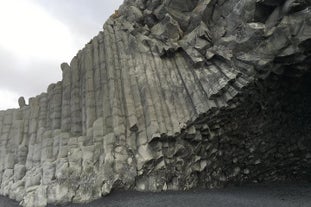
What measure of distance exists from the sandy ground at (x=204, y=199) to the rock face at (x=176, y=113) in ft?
1.15

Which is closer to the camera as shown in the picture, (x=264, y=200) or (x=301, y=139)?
(x=264, y=200)

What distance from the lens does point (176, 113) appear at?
12750 millimetres

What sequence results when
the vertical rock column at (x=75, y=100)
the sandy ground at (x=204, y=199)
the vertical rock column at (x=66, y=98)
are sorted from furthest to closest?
the vertical rock column at (x=66, y=98) → the vertical rock column at (x=75, y=100) → the sandy ground at (x=204, y=199)

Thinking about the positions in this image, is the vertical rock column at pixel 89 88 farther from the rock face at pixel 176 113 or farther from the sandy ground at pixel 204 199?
the sandy ground at pixel 204 199

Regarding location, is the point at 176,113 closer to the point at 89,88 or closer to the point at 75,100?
the point at 89,88

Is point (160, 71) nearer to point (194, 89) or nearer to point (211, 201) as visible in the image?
point (194, 89)

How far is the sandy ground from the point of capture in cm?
1028

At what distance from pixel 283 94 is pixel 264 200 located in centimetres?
414

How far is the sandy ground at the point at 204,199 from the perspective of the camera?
10.3 m

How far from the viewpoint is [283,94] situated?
13664mm

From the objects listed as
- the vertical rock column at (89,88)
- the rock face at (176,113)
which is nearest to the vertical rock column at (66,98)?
the rock face at (176,113)

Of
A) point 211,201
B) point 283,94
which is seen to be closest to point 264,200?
point 211,201

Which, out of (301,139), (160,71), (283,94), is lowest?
(301,139)

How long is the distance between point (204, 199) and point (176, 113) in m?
3.14
